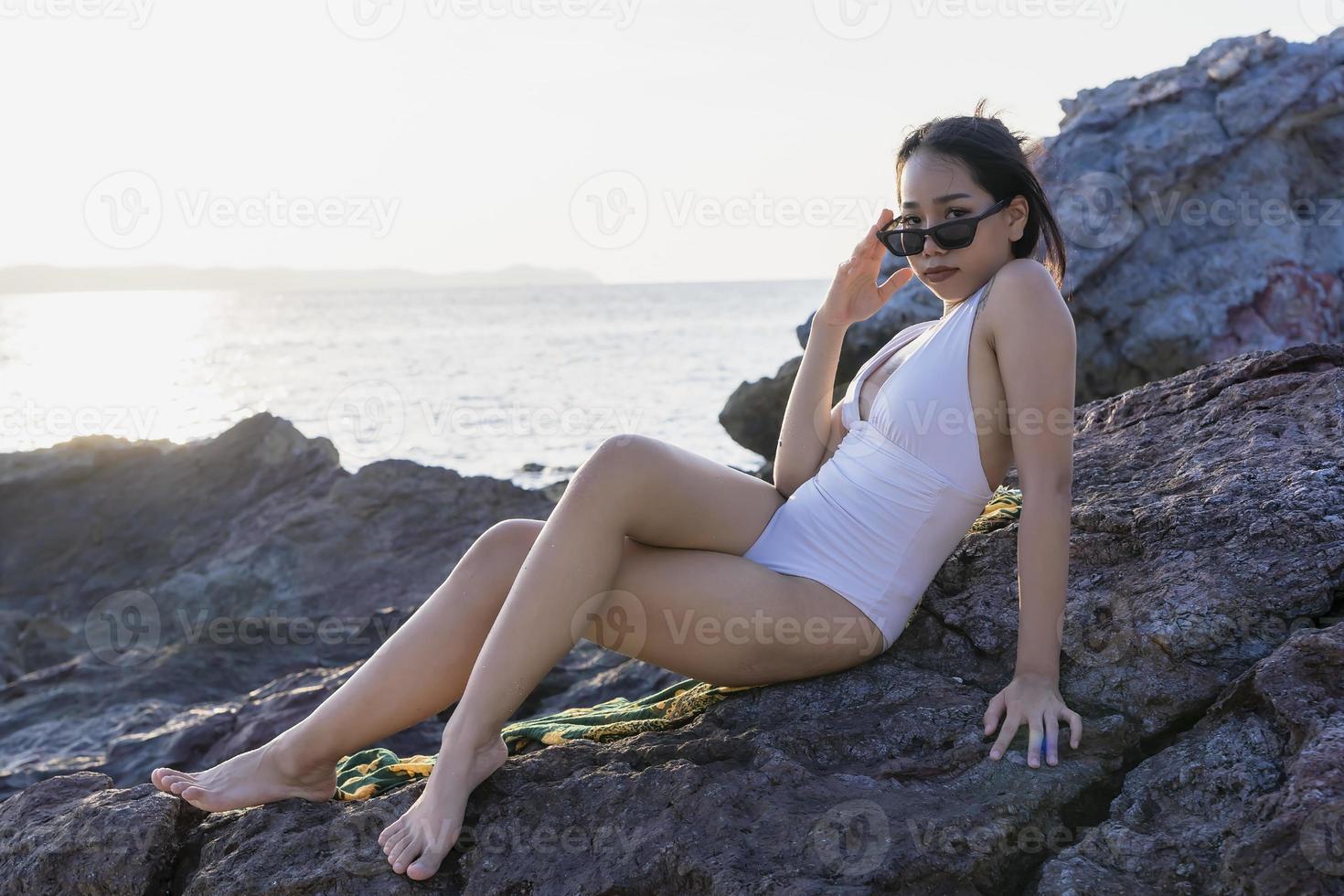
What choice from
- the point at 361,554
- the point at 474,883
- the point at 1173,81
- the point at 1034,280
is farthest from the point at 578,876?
the point at 1173,81

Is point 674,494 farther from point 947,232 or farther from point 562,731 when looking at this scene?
point 947,232

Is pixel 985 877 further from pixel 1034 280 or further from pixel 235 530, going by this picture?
pixel 235 530

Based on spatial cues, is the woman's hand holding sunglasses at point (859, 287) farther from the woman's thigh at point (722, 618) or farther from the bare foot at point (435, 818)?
the bare foot at point (435, 818)

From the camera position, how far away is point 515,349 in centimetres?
4497

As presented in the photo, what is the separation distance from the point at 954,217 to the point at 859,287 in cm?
56

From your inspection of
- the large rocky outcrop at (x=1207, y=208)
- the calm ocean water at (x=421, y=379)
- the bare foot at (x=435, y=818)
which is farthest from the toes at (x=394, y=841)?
the calm ocean water at (x=421, y=379)

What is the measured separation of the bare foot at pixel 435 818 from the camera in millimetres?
2541

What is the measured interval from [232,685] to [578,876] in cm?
394

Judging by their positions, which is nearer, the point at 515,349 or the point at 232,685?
the point at 232,685

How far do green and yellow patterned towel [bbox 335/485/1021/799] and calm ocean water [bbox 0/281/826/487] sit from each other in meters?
9.82

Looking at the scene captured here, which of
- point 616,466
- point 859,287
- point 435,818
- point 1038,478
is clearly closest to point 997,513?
point 1038,478

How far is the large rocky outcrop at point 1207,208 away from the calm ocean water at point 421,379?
764 centimetres

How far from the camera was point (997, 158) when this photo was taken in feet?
9.89

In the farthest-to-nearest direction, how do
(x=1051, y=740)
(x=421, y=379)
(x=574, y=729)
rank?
(x=421, y=379) → (x=574, y=729) → (x=1051, y=740)
